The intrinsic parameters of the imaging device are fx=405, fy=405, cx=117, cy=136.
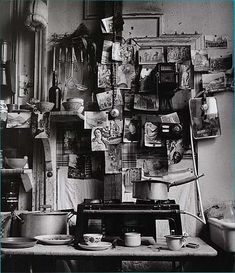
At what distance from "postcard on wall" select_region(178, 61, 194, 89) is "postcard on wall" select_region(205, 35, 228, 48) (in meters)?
0.26

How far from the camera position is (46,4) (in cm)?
365

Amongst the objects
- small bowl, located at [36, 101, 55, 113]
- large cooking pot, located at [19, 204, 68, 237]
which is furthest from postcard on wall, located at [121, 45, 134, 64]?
large cooking pot, located at [19, 204, 68, 237]

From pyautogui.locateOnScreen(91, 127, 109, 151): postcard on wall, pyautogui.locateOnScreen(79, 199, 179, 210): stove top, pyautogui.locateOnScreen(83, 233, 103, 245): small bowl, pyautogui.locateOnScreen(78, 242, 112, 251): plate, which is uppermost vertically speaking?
pyautogui.locateOnScreen(91, 127, 109, 151): postcard on wall

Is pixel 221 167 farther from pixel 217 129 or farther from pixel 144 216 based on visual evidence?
pixel 144 216

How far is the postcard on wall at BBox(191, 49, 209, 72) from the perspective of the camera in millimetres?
3545

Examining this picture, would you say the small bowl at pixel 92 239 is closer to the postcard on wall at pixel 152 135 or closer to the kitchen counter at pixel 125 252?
the kitchen counter at pixel 125 252

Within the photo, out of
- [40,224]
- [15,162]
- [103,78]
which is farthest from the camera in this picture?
[103,78]

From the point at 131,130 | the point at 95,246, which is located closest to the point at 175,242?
the point at 95,246

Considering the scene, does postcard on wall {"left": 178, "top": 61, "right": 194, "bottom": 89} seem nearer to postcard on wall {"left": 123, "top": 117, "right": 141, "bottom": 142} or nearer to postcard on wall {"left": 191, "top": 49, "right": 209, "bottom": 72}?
postcard on wall {"left": 191, "top": 49, "right": 209, "bottom": 72}

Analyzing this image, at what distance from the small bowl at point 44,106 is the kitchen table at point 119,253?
1.16 metres

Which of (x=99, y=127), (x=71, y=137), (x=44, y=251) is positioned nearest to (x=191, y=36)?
(x=99, y=127)

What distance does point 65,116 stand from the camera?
339cm

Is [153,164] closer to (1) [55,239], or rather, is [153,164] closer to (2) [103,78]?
(2) [103,78]

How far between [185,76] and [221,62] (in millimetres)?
339
